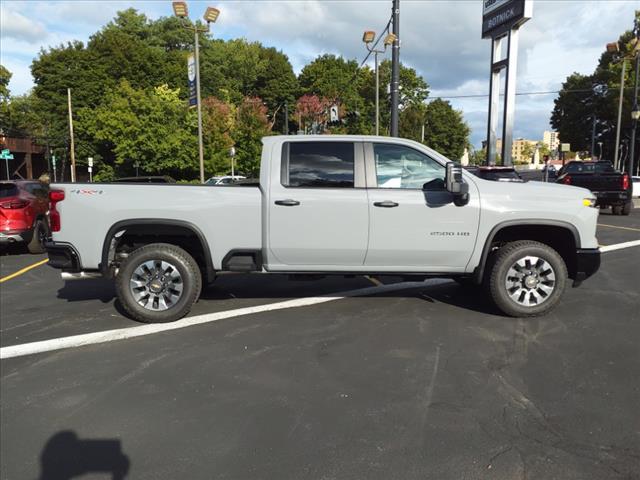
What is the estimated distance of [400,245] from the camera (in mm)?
5180

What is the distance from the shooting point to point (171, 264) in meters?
5.21

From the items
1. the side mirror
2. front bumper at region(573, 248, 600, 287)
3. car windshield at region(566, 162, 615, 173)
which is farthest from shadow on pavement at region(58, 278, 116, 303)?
car windshield at region(566, 162, 615, 173)

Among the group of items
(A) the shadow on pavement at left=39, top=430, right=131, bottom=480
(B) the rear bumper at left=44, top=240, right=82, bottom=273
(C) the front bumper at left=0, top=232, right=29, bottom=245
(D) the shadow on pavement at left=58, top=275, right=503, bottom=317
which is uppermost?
(B) the rear bumper at left=44, top=240, right=82, bottom=273

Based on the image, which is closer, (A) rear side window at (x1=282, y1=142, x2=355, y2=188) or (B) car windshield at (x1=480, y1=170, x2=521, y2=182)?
(A) rear side window at (x1=282, y1=142, x2=355, y2=188)

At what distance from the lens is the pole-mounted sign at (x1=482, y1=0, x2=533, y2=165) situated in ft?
90.7

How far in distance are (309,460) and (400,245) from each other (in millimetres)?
2793

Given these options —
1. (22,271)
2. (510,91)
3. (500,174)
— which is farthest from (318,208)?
(510,91)

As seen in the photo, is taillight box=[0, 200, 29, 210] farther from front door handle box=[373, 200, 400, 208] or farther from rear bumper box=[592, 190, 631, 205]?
rear bumper box=[592, 190, 631, 205]

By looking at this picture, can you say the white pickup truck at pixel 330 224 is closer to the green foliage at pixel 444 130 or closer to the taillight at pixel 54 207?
the taillight at pixel 54 207

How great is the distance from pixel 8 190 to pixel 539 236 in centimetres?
977

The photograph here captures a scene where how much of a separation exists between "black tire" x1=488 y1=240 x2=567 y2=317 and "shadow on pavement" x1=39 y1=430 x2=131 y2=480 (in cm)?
385

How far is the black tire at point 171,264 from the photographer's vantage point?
17.0ft

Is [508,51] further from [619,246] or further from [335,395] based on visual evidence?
[335,395]

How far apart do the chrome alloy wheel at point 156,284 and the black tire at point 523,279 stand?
129 inches
